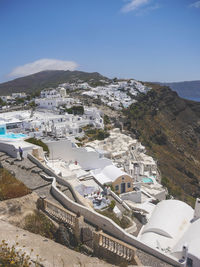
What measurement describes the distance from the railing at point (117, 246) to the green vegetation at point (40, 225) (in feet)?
4.87

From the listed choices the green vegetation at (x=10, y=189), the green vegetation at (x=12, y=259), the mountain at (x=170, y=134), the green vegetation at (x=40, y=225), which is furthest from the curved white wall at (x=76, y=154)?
the green vegetation at (x=12, y=259)

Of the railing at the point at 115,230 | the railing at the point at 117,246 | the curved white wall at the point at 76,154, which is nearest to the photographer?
the railing at the point at 117,246

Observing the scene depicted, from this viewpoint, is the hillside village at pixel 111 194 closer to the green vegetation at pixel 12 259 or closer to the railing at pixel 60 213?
the railing at pixel 60 213

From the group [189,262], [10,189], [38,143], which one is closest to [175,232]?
[189,262]

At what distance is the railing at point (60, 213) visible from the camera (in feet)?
21.4

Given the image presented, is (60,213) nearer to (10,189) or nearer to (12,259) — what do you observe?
(10,189)

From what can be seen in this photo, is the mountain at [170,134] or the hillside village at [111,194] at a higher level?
the hillside village at [111,194]

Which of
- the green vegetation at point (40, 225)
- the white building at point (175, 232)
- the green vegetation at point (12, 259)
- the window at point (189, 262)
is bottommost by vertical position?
the white building at point (175, 232)

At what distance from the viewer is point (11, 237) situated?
17.0 feet

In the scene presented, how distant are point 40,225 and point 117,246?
7.66ft

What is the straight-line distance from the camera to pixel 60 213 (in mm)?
6848

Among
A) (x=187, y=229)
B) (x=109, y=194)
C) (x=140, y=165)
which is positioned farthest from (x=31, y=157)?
(x=140, y=165)

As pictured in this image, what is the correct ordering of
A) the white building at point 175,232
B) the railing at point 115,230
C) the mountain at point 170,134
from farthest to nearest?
the mountain at point 170,134, the white building at point 175,232, the railing at point 115,230

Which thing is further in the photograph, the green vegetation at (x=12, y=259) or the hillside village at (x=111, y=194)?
the hillside village at (x=111, y=194)
